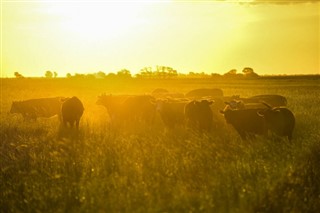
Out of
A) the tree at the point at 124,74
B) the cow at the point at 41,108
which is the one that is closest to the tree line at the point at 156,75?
the tree at the point at 124,74

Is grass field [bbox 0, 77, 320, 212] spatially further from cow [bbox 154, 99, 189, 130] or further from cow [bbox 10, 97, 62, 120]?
cow [bbox 10, 97, 62, 120]

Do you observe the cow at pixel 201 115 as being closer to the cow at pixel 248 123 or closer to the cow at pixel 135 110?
the cow at pixel 248 123

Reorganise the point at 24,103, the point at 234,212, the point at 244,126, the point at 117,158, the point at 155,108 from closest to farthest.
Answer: the point at 234,212 < the point at 117,158 < the point at 244,126 < the point at 155,108 < the point at 24,103

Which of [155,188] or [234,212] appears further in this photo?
[155,188]

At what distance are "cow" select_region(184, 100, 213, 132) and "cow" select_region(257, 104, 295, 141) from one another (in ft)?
8.67

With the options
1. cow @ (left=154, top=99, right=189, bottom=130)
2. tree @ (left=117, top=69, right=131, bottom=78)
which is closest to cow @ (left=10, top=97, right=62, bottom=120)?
cow @ (left=154, top=99, right=189, bottom=130)

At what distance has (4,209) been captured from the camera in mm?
7180

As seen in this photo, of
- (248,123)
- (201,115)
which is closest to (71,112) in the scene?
(201,115)

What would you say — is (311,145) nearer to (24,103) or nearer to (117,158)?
(117,158)

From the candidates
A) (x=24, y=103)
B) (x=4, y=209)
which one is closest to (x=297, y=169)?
(x=4, y=209)

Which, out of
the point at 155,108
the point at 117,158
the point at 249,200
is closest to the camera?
the point at 249,200

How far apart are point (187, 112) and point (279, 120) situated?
4.25 meters

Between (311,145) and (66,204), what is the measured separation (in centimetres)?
567

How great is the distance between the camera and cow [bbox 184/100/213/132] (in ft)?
52.1
